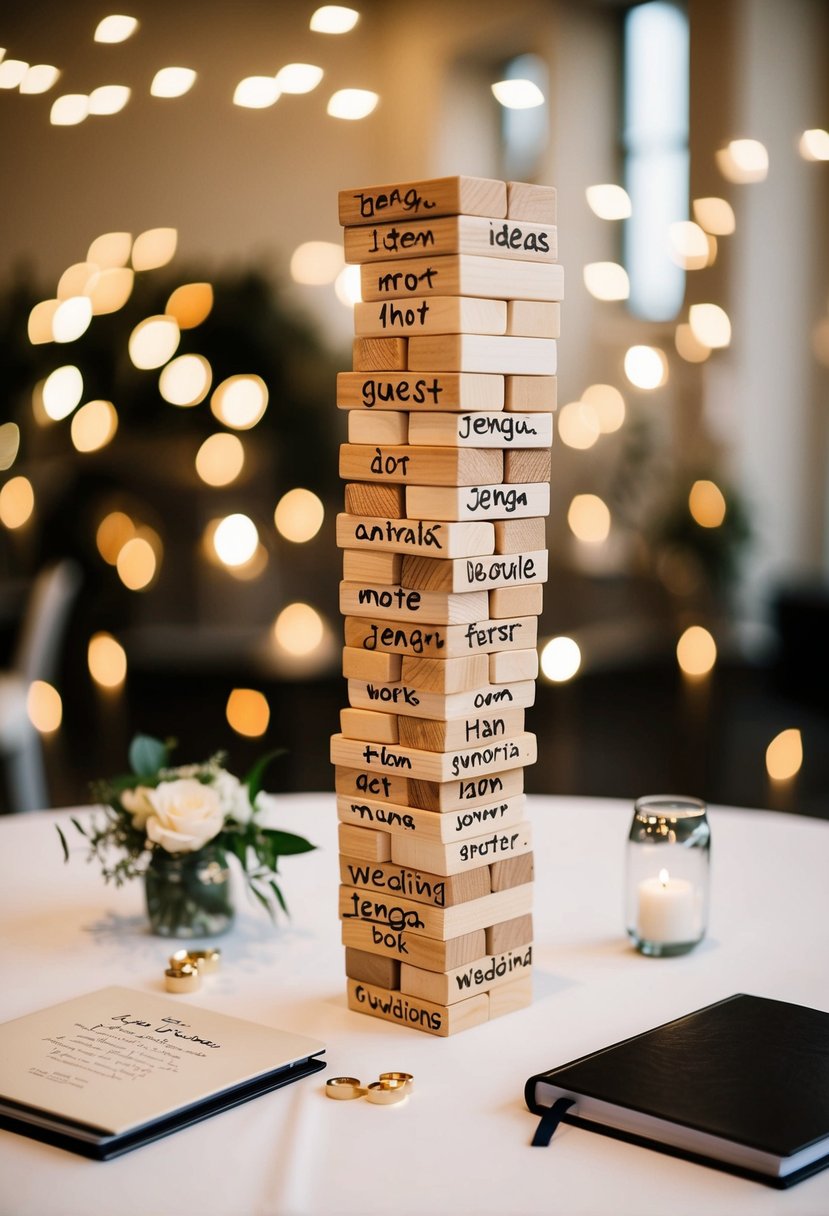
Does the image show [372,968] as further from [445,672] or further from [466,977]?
[445,672]

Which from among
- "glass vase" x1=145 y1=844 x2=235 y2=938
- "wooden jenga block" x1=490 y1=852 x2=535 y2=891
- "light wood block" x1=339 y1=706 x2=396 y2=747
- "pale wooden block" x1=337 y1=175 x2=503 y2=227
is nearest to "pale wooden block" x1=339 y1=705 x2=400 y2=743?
"light wood block" x1=339 y1=706 x2=396 y2=747

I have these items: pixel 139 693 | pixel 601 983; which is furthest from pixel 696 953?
pixel 139 693

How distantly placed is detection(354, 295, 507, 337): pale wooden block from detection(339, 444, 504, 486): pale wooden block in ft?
0.24

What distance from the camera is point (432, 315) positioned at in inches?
34.7

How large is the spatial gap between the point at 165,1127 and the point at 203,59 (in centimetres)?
641

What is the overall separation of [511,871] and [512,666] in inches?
5.5

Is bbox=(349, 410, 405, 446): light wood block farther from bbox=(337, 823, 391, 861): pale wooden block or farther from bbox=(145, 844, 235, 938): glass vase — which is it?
bbox=(145, 844, 235, 938): glass vase

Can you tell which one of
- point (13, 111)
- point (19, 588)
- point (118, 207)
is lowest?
point (19, 588)

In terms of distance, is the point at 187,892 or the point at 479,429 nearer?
the point at 479,429

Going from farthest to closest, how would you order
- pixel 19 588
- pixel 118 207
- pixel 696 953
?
1. pixel 118 207
2. pixel 19 588
3. pixel 696 953

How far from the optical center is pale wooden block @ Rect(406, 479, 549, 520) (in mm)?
878

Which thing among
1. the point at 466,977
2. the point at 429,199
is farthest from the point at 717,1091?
the point at 429,199

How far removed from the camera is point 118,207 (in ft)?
20.9

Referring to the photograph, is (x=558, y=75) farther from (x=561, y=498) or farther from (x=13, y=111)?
(x=13, y=111)
